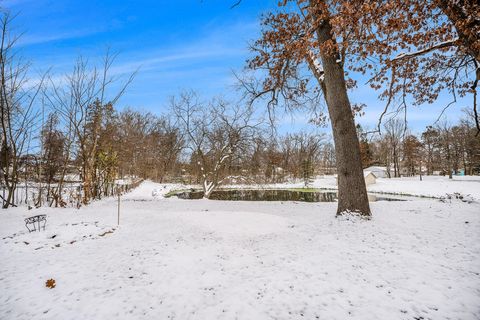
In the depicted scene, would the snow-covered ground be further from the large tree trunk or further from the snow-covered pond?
the snow-covered pond

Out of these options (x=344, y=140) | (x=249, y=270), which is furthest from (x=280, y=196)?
(x=249, y=270)

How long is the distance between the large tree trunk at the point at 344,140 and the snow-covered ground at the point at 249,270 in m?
0.66

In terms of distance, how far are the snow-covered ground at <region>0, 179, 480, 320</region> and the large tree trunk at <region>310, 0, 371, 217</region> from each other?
25.9 inches

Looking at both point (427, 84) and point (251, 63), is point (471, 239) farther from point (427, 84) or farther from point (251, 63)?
point (251, 63)

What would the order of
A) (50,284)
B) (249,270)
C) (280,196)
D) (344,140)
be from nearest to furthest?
(50,284), (249,270), (344,140), (280,196)

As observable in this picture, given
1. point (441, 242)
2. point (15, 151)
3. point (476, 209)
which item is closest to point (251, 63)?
point (441, 242)

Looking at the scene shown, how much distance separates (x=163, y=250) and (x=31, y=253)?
8.12 feet

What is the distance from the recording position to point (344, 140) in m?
6.16

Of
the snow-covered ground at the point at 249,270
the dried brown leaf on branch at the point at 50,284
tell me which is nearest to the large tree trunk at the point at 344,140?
the snow-covered ground at the point at 249,270

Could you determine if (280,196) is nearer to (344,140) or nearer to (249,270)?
(344,140)

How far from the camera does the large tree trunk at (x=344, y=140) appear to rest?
19.9 feet

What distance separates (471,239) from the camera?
14.3ft

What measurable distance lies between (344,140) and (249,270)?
168 inches

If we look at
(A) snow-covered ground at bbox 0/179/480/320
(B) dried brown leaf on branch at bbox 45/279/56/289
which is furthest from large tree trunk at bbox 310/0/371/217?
(B) dried brown leaf on branch at bbox 45/279/56/289
